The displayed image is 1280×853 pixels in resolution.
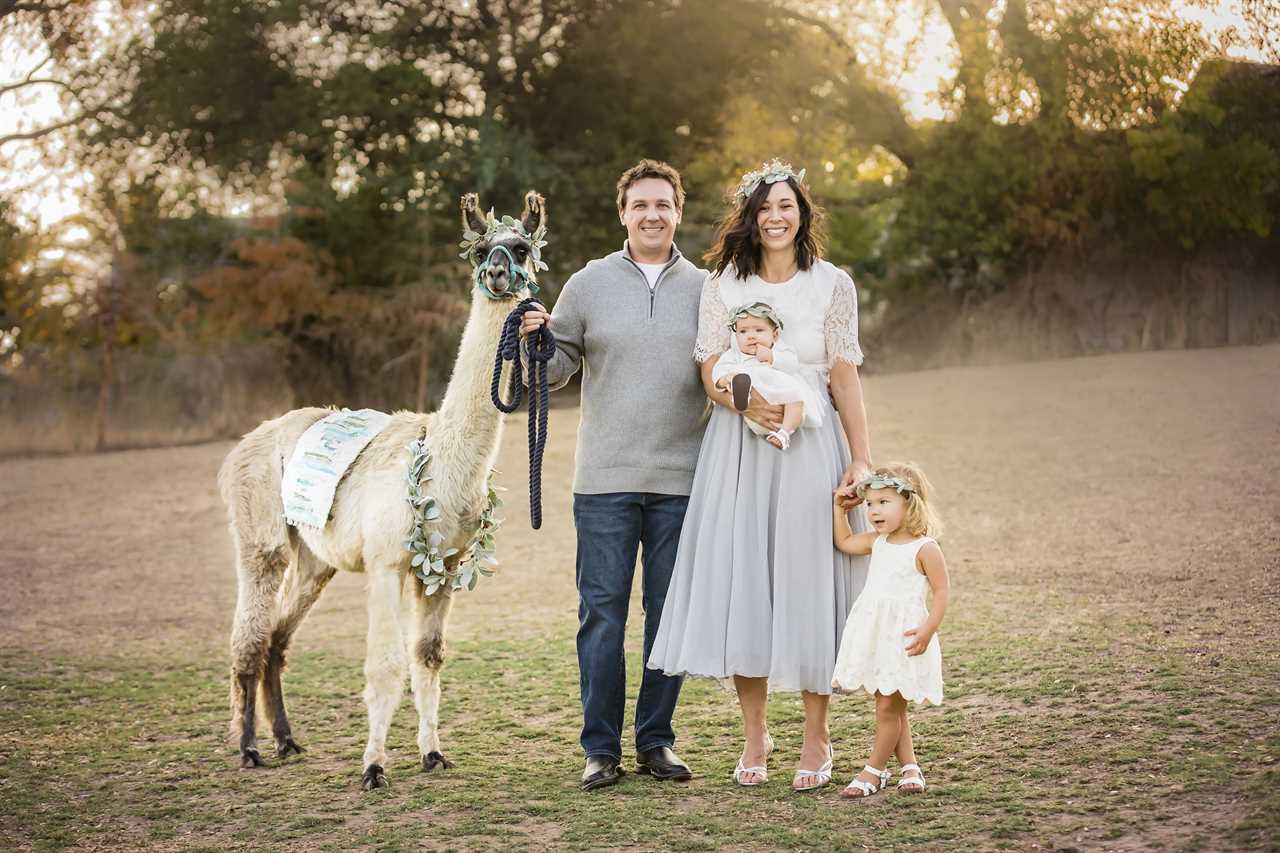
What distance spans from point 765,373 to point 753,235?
0.55m

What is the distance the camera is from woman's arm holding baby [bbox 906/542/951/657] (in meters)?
4.00

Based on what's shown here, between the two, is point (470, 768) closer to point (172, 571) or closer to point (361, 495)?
point (361, 495)

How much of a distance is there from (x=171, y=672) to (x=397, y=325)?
1458cm

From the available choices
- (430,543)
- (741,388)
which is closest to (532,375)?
(430,543)

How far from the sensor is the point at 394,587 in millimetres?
4914

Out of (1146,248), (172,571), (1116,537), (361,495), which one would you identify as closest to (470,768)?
(361,495)

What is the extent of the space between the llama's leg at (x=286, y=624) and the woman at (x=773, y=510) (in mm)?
1879

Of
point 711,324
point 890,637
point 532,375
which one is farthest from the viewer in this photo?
point 532,375

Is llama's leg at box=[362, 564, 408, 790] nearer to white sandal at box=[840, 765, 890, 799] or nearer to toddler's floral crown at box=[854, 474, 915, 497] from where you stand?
white sandal at box=[840, 765, 890, 799]

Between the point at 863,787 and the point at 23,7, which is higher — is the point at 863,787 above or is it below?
below

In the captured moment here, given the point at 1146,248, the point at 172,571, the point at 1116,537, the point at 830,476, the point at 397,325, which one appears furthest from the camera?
the point at 397,325

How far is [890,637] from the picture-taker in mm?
4078

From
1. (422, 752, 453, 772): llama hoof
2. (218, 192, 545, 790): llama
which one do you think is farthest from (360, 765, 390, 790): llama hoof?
(422, 752, 453, 772): llama hoof

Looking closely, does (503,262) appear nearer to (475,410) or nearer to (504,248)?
(504,248)
